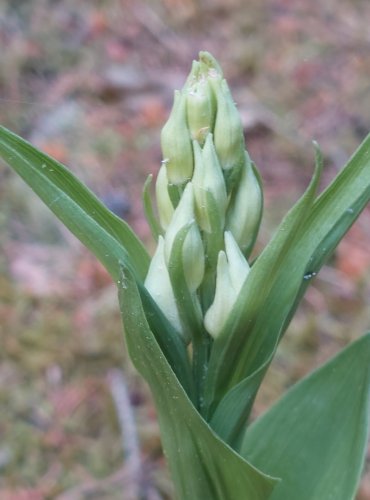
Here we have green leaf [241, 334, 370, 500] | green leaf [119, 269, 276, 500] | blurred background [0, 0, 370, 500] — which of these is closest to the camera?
green leaf [119, 269, 276, 500]

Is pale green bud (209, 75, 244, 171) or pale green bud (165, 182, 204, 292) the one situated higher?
pale green bud (209, 75, 244, 171)

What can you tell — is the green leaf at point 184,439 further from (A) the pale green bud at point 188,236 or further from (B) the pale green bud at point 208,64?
(B) the pale green bud at point 208,64

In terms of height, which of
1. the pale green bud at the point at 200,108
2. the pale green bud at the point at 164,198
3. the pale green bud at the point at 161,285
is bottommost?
the pale green bud at the point at 161,285

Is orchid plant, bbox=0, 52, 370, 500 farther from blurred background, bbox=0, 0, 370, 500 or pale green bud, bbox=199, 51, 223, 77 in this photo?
blurred background, bbox=0, 0, 370, 500

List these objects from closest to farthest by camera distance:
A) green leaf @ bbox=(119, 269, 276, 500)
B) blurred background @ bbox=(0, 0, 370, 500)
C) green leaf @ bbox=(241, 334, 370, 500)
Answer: green leaf @ bbox=(119, 269, 276, 500), green leaf @ bbox=(241, 334, 370, 500), blurred background @ bbox=(0, 0, 370, 500)

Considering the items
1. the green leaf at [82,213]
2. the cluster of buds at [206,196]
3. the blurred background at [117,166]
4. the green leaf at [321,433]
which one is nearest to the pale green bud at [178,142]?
the cluster of buds at [206,196]

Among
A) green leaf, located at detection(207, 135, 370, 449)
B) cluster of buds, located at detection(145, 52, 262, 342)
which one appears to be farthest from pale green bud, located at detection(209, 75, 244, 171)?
green leaf, located at detection(207, 135, 370, 449)

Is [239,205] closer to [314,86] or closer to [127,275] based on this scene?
[127,275]
